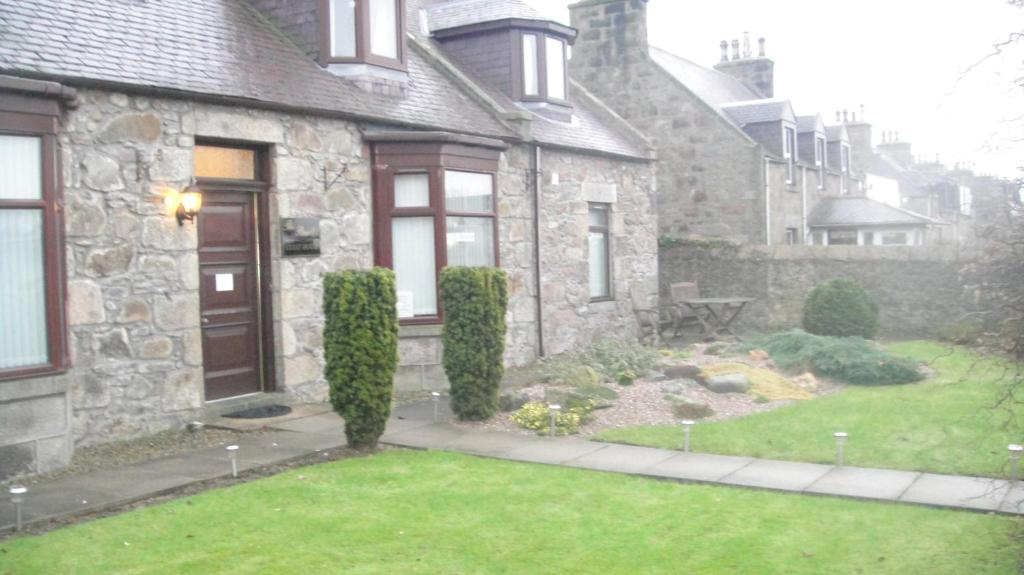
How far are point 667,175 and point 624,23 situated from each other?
4308 millimetres

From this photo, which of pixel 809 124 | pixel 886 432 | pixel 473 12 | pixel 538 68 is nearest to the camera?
pixel 886 432

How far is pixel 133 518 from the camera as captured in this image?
21.1 feet

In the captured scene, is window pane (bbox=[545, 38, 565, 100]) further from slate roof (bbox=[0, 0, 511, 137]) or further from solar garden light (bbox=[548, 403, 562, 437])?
solar garden light (bbox=[548, 403, 562, 437])

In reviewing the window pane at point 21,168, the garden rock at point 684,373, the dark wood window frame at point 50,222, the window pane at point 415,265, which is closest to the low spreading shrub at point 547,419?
the garden rock at point 684,373

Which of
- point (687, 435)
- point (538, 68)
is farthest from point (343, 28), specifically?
point (687, 435)

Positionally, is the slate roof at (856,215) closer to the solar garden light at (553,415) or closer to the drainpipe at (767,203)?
the drainpipe at (767,203)

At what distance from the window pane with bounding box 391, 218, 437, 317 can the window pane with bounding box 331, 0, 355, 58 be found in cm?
245

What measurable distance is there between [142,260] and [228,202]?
1.55m

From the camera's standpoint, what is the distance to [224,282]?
1062 centimetres

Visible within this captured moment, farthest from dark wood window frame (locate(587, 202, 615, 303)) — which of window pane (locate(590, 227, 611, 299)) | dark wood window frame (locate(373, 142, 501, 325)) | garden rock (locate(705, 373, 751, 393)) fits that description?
garden rock (locate(705, 373, 751, 393))

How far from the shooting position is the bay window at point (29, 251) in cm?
778

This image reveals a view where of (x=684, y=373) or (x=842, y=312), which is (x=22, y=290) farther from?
(x=842, y=312)

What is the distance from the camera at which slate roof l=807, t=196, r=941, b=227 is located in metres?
28.3

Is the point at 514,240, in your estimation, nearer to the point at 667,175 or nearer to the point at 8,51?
the point at 8,51
